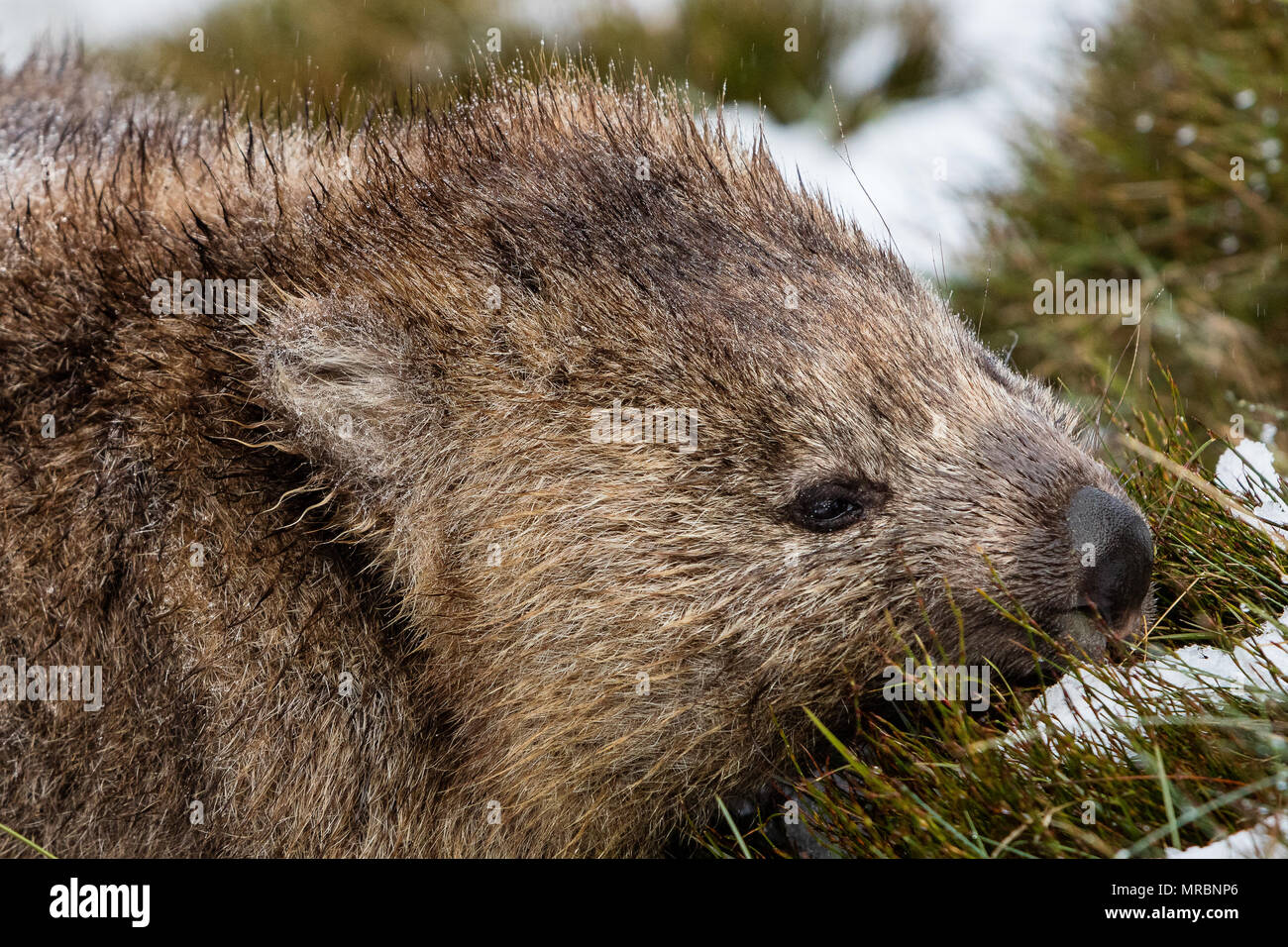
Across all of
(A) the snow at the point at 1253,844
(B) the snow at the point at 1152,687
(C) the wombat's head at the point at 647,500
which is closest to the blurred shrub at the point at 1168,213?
(B) the snow at the point at 1152,687

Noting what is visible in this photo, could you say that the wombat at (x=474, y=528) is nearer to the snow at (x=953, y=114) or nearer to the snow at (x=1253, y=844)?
the snow at (x=1253, y=844)

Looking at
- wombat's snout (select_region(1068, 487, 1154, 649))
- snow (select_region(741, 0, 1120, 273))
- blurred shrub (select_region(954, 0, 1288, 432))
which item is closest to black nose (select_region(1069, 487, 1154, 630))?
wombat's snout (select_region(1068, 487, 1154, 649))

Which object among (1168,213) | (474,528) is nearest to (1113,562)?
(474,528)

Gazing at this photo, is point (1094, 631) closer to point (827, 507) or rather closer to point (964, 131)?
point (827, 507)

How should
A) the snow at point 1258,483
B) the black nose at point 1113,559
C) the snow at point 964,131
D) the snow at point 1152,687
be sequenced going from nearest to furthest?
1. the snow at point 1152,687
2. the black nose at point 1113,559
3. the snow at point 1258,483
4. the snow at point 964,131

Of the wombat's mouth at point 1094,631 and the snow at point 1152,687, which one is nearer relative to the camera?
the snow at point 1152,687

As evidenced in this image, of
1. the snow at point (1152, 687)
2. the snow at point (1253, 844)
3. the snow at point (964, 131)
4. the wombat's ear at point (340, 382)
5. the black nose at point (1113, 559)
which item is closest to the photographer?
the snow at point (1253, 844)
